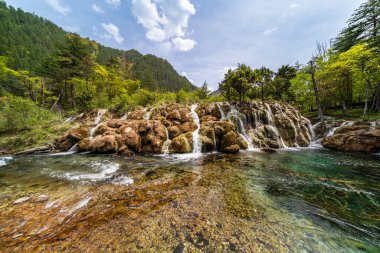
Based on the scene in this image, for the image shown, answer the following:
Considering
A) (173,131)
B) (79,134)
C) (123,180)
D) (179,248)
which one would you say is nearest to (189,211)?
(179,248)

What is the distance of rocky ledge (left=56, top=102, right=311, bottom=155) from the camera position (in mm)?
12133

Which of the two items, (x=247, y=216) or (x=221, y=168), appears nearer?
(x=247, y=216)

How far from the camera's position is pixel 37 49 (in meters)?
54.9

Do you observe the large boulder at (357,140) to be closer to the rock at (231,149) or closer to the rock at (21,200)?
the rock at (231,149)

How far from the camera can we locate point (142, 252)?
2773 millimetres

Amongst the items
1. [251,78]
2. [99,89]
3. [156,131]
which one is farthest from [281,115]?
[99,89]

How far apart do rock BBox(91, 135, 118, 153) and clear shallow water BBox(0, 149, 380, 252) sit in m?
4.17

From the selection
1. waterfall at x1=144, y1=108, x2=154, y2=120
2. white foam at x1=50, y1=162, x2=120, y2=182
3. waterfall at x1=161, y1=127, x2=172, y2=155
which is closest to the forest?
waterfall at x1=144, y1=108, x2=154, y2=120

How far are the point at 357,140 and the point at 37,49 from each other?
289ft

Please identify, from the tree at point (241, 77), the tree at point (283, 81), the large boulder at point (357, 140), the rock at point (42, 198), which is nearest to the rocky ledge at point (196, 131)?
the large boulder at point (357, 140)

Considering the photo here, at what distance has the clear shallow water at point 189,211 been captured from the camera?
3.04m

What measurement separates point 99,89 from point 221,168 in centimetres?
3092

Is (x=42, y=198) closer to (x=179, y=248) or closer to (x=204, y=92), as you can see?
(x=179, y=248)

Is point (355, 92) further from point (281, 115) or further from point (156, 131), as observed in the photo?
point (156, 131)
